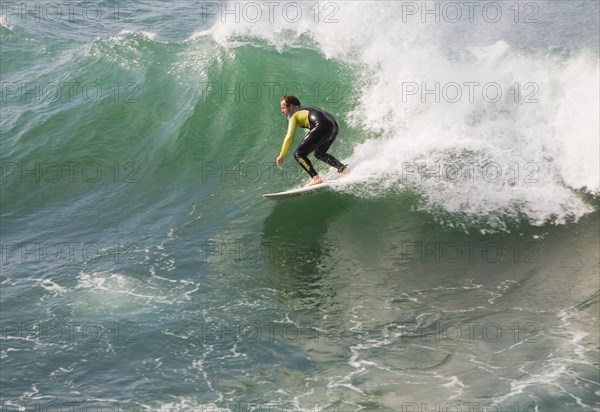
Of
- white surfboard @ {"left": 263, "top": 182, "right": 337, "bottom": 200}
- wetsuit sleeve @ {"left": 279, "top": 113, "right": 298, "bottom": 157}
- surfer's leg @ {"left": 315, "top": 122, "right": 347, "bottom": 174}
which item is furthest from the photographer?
white surfboard @ {"left": 263, "top": 182, "right": 337, "bottom": 200}

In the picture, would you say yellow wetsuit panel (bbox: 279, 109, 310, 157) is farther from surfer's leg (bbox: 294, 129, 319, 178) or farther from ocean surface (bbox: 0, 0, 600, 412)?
ocean surface (bbox: 0, 0, 600, 412)

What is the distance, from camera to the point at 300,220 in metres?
12.6

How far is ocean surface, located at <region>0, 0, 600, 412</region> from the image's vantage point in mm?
9055

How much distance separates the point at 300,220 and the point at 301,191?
483 mm

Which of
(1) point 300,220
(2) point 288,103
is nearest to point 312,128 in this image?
(2) point 288,103

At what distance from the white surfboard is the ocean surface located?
0.67ft

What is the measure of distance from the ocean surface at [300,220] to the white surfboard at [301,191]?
0.20 metres

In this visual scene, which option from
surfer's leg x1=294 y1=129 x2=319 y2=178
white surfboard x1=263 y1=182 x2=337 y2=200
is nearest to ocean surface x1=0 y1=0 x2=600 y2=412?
white surfboard x1=263 y1=182 x2=337 y2=200

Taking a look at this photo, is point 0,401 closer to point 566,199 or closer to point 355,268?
point 355,268

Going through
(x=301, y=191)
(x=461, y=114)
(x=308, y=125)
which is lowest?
(x=301, y=191)

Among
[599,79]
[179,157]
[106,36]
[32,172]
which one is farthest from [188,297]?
[106,36]

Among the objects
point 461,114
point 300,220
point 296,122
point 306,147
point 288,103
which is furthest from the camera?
point 461,114

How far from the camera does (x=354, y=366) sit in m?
9.08

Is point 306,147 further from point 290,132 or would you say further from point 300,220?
point 300,220
